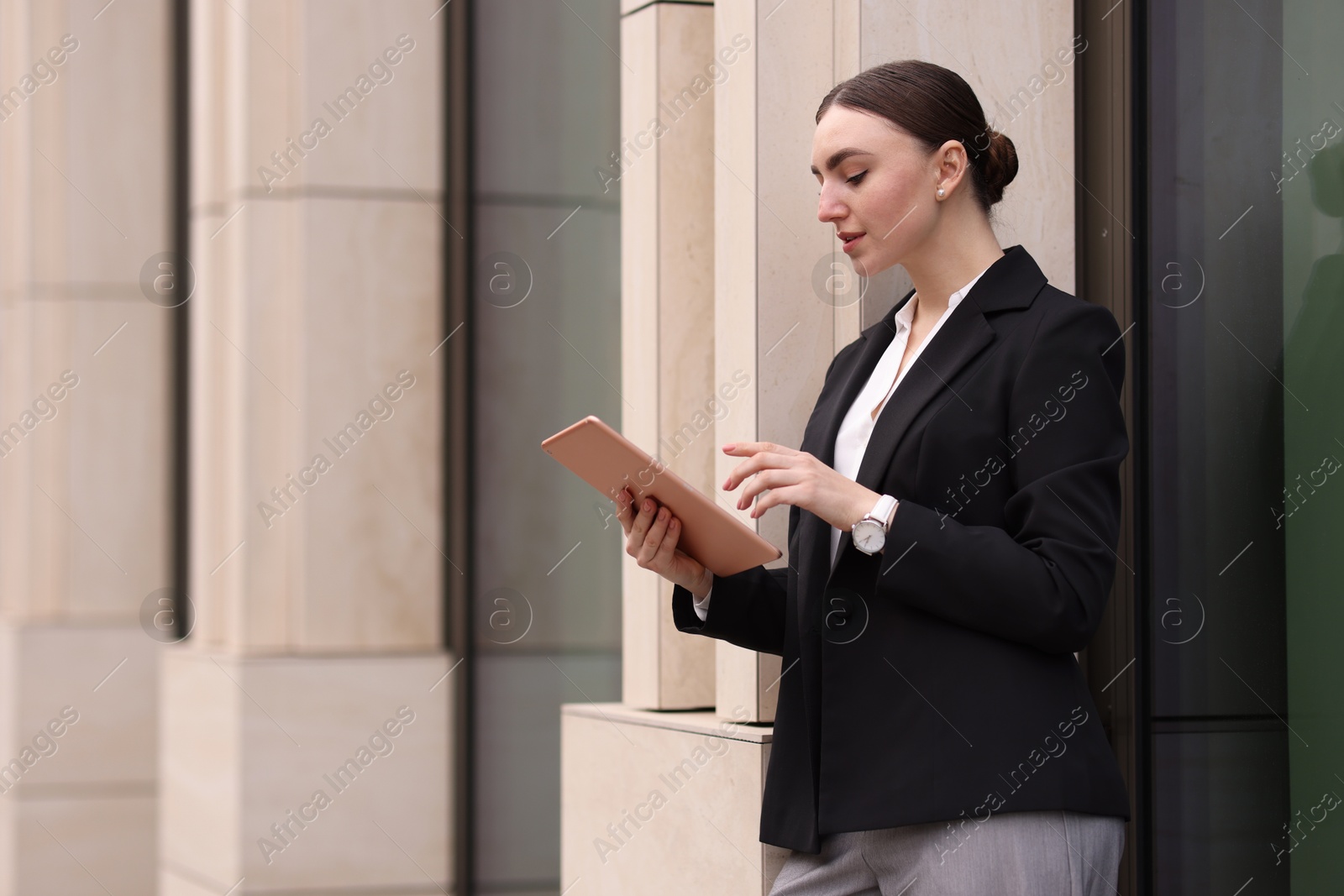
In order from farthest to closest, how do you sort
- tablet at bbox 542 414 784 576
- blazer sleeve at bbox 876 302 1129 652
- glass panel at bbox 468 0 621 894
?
glass panel at bbox 468 0 621 894
tablet at bbox 542 414 784 576
blazer sleeve at bbox 876 302 1129 652

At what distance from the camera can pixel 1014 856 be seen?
7.28 feet

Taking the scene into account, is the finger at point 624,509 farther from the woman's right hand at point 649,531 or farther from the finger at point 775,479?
the finger at point 775,479

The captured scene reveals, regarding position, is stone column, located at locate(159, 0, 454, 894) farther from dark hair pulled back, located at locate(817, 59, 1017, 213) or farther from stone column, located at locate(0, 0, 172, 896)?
dark hair pulled back, located at locate(817, 59, 1017, 213)

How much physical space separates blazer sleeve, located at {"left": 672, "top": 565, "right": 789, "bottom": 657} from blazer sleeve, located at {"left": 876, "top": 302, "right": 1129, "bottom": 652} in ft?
1.66

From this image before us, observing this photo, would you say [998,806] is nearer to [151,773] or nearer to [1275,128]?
[1275,128]

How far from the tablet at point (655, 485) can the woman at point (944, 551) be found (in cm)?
6

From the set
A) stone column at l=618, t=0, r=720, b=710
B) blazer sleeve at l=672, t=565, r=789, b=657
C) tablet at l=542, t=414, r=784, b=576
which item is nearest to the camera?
tablet at l=542, t=414, r=784, b=576

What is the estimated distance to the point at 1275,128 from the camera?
2.71 metres

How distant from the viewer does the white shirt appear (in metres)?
2.56

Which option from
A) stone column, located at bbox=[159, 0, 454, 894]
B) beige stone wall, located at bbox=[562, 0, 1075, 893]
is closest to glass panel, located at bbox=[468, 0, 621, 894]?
stone column, located at bbox=[159, 0, 454, 894]

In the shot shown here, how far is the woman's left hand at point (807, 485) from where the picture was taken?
2229 mm

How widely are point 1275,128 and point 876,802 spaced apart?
1438 mm

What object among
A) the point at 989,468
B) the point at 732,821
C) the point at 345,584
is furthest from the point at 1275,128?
the point at 345,584

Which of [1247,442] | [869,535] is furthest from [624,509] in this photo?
[1247,442]
